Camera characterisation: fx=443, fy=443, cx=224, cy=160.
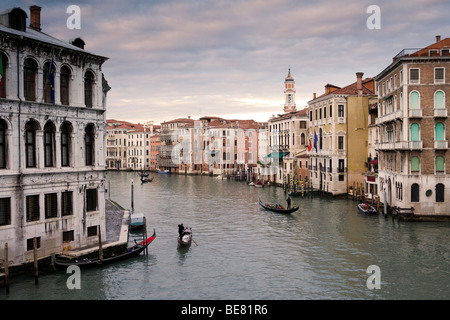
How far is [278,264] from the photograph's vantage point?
57.8 feet

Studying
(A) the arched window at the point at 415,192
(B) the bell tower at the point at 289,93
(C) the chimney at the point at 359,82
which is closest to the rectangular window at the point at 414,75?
(A) the arched window at the point at 415,192

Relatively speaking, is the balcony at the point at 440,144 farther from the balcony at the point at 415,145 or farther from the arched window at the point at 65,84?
the arched window at the point at 65,84

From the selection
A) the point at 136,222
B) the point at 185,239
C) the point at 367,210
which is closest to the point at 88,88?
the point at 185,239

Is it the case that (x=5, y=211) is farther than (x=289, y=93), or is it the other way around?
(x=289, y=93)

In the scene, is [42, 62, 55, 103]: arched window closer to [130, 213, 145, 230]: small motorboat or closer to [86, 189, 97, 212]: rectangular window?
[86, 189, 97, 212]: rectangular window

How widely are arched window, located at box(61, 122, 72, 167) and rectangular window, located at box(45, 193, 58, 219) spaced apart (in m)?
1.25

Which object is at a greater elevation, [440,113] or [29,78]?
[29,78]

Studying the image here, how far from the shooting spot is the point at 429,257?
1812cm

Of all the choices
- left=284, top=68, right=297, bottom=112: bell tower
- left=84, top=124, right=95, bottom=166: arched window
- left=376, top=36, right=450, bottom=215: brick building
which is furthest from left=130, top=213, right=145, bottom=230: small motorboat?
left=284, top=68, right=297, bottom=112: bell tower

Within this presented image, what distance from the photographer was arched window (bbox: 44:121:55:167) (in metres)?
15.9

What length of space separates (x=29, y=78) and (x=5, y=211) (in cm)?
461

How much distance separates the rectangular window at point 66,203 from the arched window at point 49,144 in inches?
48.2

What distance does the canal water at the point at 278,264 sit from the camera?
14.3m

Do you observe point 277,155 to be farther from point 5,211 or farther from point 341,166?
point 5,211
